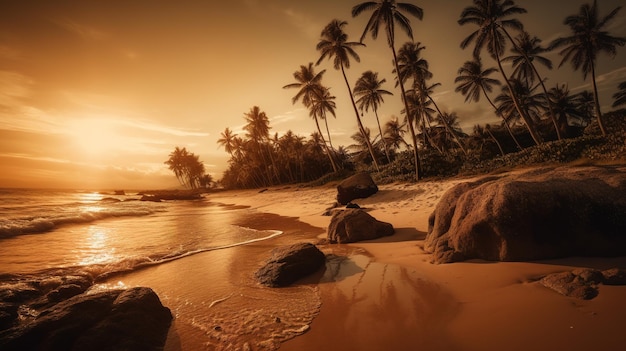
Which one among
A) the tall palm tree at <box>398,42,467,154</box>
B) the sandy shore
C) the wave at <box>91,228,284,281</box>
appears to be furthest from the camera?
the tall palm tree at <box>398,42,467,154</box>

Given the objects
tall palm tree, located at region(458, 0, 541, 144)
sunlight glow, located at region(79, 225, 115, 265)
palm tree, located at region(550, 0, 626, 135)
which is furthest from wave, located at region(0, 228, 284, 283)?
palm tree, located at region(550, 0, 626, 135)

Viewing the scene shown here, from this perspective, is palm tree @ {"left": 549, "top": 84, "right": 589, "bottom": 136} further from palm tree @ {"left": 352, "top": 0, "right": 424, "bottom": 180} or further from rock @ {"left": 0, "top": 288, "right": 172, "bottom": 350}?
rock @ {"left": 0, "top": 288, "right": 172, "bottom": 350}

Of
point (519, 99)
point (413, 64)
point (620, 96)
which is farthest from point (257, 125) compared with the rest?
point (620, 96)

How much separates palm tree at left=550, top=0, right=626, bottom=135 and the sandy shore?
3459 cm

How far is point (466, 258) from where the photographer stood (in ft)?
15.6

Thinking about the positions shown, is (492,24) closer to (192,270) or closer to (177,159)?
(192,270)

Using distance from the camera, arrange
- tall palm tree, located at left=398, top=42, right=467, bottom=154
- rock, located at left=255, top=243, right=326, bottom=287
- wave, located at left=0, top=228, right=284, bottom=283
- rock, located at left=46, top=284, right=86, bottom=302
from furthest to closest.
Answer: tall palm tree, located at left=398, top=42, right=467, bottom=154
wave, located at left=0, top=228, right=284, bottom=283
rock, located at left=255, top=243, right=326, bottom=287
rock, located at left=46, top=284, right=86, bottom=302

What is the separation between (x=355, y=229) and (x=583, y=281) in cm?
489

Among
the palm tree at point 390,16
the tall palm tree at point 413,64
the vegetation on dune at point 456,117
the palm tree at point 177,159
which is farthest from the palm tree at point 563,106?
the palm tree at point 177,159

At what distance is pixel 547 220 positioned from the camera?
4176mm

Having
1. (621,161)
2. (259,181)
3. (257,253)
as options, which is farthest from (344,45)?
(259,181)

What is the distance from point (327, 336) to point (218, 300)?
216cm

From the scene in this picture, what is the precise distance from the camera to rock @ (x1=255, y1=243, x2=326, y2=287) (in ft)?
16.0

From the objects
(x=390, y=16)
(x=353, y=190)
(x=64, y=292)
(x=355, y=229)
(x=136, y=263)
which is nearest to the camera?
(x=64, y=292)
